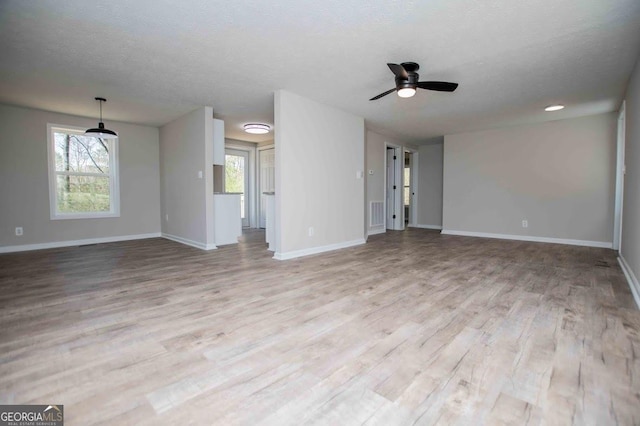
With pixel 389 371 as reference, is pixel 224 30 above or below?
above

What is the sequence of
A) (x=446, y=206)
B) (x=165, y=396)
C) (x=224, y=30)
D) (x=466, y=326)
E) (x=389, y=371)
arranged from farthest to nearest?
(x=446, y=206) → (x=224, y=30) → (x=466, y=326) → (x=389, y=371) → (x=165, y=396)

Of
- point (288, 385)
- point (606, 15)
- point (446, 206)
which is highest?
point (606, 15)

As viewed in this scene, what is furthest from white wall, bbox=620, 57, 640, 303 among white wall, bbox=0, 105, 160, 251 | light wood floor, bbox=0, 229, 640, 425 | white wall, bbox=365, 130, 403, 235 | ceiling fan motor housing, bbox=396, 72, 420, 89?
white wall, bbox=0, 105, 160, 251

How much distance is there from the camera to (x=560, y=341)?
1.88 m

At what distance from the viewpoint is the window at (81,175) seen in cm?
527

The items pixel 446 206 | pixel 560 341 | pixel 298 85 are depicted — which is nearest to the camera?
pixel 560 341

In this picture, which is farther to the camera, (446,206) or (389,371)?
(446,206)

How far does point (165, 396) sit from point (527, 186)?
6.69 m

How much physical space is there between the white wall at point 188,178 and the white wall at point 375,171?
3281 mm

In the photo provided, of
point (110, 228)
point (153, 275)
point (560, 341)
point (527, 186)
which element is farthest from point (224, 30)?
point (527, 186)

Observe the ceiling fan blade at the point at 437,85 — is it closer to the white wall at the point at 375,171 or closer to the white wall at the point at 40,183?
the white wall at the point at 375,171

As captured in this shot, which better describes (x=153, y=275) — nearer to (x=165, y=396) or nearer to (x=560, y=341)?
(x=165, y=396)

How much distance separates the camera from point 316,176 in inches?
185

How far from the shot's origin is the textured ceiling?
2291 mm
